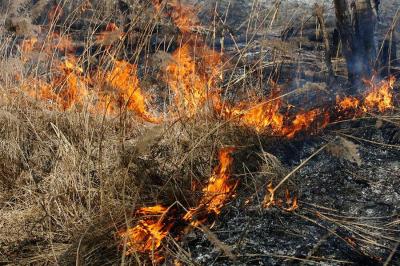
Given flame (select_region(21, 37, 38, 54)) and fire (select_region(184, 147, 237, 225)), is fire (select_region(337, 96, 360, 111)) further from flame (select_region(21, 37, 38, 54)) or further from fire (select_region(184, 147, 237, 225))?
flame (select_region(21, 37, 38, 54))

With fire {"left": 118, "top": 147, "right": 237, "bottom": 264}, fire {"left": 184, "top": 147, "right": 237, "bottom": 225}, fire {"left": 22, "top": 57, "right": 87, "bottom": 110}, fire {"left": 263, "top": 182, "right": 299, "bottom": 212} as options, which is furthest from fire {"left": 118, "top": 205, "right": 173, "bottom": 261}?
fire {"left": 22, "top": 57, "right": 87, "bottom": 110}

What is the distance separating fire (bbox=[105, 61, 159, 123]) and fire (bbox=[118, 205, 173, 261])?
50cm

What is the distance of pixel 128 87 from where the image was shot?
2.46 meters

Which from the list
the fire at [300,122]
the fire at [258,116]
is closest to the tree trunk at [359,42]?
the fire at [300,122]

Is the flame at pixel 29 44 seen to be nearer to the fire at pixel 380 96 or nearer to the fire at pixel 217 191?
the fire at pixel 217 191

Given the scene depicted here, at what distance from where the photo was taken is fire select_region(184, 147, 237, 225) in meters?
2.02

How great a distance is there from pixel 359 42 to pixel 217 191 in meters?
2.45

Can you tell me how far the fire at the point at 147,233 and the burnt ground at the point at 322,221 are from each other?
128 millimetres

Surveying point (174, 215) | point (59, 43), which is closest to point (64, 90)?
point (59, 43)

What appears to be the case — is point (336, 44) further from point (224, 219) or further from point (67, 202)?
point (67, 202)

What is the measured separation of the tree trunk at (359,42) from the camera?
12.7ft

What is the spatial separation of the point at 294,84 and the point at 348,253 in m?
2.56

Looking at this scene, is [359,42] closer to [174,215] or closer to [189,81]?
[189,81]

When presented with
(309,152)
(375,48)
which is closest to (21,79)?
(309,152)
